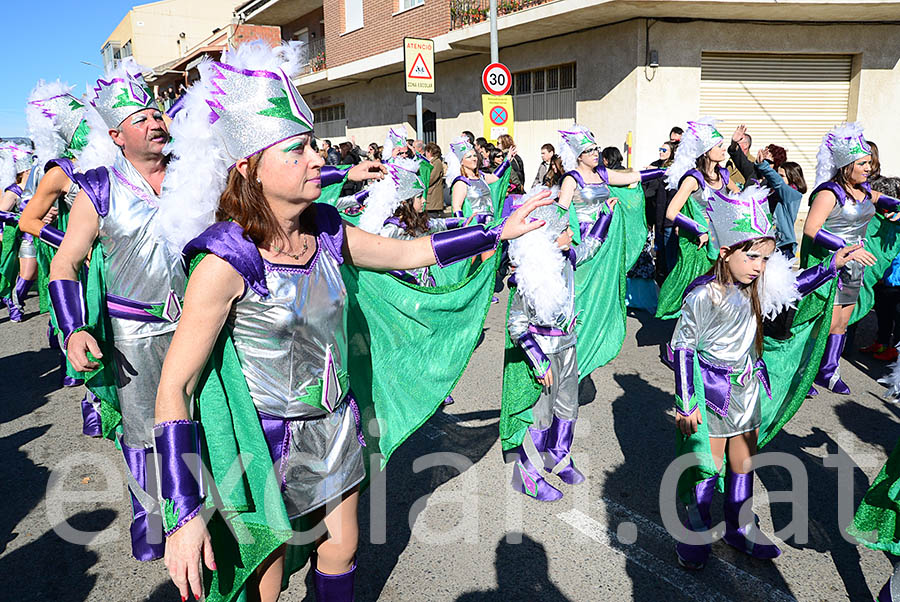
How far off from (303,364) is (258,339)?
0.16 metres

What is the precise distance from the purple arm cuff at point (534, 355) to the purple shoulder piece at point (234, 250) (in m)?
2.17

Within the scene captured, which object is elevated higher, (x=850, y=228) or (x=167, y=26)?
(x=167, y=26)

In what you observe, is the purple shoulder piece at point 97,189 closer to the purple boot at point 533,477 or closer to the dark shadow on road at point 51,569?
the dark shadow on road at point 51,569

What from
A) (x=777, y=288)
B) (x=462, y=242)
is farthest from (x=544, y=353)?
(x=462, y=242)

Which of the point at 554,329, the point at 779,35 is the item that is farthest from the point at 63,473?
the point at 779,35

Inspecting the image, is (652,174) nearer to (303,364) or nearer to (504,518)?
(504,518)

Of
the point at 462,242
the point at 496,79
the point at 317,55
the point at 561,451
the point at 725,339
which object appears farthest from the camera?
the point at 317,55

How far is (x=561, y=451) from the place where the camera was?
4332mm

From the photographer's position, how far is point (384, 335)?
9.29 feet

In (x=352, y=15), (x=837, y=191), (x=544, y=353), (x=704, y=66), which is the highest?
(x=352, y=15)

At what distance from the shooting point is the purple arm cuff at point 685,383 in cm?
320

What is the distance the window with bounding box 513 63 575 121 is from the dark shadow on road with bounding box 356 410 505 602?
1215cm

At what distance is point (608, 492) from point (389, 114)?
2062 centimetres

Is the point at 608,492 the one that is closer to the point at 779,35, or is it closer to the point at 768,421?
the point at 768,421
